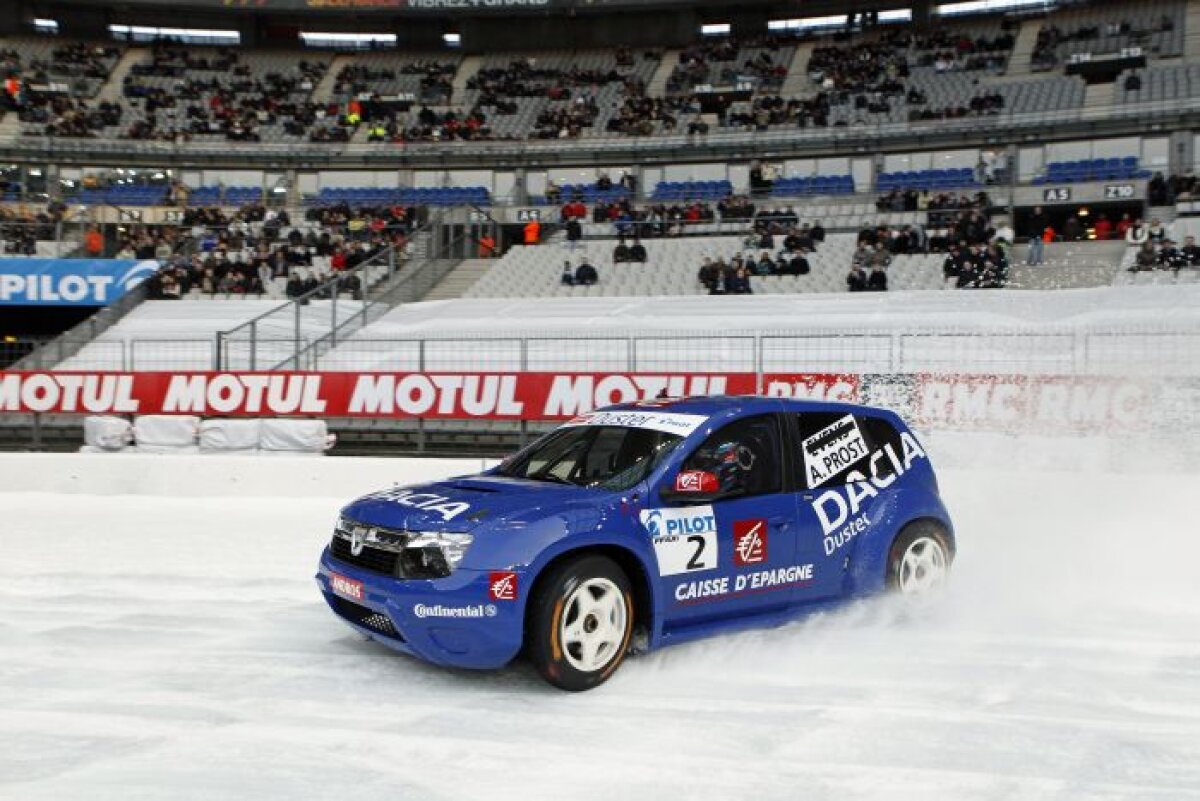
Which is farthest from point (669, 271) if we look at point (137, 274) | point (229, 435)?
point (137, 274)

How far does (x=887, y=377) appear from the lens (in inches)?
571

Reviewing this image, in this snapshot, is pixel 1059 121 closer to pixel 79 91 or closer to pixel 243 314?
pixel 243 314

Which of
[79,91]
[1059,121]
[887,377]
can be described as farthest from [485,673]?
[79,91]

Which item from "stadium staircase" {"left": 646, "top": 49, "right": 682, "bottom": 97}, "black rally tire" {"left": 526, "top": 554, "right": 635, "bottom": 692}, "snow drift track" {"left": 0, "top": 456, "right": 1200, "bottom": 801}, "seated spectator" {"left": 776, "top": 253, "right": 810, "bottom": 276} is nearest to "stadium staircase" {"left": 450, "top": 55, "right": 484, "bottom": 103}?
"stadium staircase" {"left": 646, "top": 49, "right": 682, "bottom": 97}

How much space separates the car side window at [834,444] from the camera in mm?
6258

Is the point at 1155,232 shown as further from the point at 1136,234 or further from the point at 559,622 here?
the point at 559,622

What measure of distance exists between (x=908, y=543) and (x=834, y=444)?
0.83m

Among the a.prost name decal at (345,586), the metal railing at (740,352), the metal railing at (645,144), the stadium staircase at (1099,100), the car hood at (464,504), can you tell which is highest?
the stadium staircase at (1099,100)

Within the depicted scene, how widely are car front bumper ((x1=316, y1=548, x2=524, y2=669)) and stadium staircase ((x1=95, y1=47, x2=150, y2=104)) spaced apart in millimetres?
48024

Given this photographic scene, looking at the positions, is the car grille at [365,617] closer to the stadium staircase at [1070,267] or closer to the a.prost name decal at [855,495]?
the a.prost name decal at [855,495]

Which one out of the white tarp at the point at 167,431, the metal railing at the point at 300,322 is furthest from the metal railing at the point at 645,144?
the white tarp at the point at 167,431

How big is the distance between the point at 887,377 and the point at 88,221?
1068 inches

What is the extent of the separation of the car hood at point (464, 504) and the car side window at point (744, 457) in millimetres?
731

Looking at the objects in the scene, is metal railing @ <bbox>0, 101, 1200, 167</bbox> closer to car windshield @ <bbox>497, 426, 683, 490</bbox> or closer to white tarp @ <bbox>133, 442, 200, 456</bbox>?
white tarp @ <bbox>133, 442, 200, 456</bbox>
